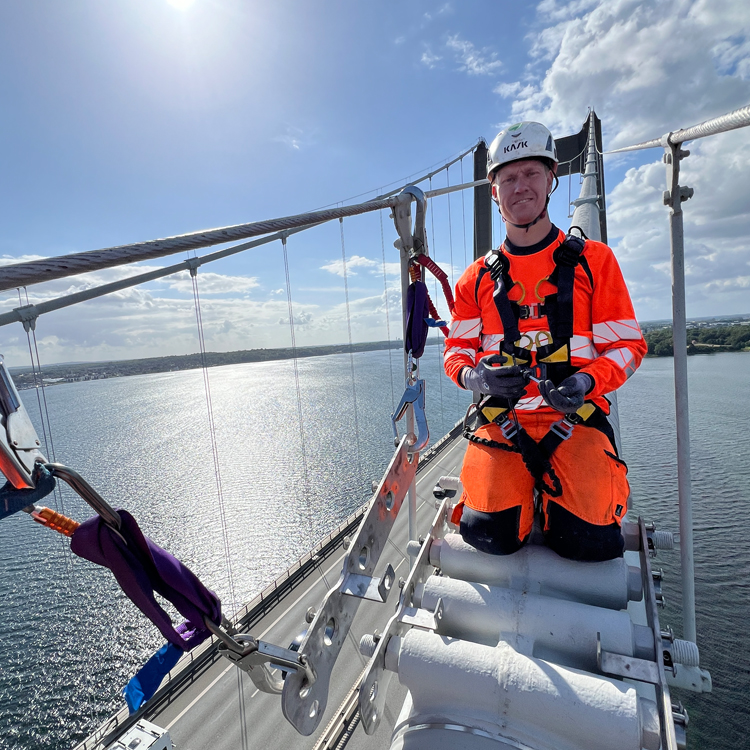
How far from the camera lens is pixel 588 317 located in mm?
2822

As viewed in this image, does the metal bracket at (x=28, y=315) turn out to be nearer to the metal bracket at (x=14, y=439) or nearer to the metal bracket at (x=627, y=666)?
the metal bracket at (x=14, y=439)

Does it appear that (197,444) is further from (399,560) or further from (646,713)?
(646,713)

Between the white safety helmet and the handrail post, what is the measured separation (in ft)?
3.50

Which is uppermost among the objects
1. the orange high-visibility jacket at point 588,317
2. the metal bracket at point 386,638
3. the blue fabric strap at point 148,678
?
the orange high-visibility jacket at point 588,317

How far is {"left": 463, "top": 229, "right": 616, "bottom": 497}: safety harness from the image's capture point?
2752 millimetres

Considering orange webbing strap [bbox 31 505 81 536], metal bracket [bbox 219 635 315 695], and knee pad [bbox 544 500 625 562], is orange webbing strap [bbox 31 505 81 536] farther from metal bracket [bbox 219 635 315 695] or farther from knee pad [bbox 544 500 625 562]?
knee pad [bbox 544 500 625 562]

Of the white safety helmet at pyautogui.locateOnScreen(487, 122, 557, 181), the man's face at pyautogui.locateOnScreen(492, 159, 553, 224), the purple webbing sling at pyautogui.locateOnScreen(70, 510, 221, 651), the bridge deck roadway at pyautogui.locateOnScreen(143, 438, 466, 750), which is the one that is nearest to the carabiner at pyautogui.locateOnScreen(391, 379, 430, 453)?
the man's face at pyautogui.locateOnScreen(492, 159, 553, 224)

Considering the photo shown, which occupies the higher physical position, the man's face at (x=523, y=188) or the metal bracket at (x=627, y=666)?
the man's face at (x=523, y=188)

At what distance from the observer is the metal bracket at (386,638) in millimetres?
2201

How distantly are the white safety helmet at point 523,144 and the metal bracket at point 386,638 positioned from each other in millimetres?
2593

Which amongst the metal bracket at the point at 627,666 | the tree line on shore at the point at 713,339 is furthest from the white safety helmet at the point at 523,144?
the tree line on shore at the point at 713,339

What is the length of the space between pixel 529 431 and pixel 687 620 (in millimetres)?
2029

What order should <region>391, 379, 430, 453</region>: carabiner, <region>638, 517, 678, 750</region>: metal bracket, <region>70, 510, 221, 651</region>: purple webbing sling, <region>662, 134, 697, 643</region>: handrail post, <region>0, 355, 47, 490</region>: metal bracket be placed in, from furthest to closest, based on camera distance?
<region>391, 379, 430, 453</region>: carabiner < <region>662, 134, 697, 643</region>: handrail post < <region>638, 517, 678, 750</region>: metal bracket < <region>70, 510, 221, 651</region>: purple webbing sling < <region>0, 355, 47, 490</region>: metal bracket

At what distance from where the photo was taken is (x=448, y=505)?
362 centimetres
